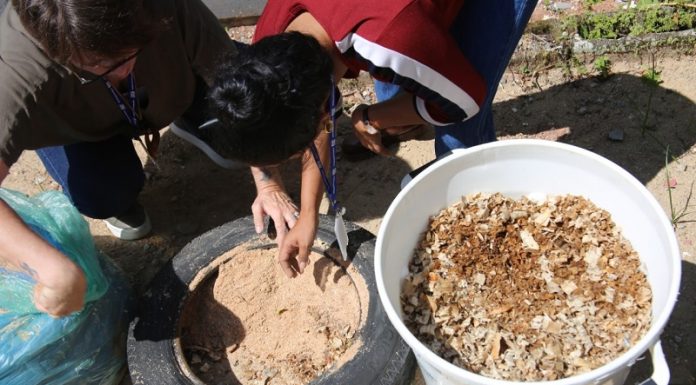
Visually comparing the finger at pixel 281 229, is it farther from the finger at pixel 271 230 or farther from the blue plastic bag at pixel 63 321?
the blue plastic bag at pixel 63 321

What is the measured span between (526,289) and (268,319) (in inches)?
26.4

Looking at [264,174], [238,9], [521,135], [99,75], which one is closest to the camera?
[99,75]

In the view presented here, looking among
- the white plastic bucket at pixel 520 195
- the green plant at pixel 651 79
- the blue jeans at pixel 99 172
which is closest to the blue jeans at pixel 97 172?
the blue jeans at pixel 99 172

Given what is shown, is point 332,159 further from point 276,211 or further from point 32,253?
point 32,253

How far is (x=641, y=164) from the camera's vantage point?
6.81 feet

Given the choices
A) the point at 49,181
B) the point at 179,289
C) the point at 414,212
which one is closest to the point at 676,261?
the point at 414,212

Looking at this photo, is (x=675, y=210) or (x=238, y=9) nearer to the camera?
(x=675, y=210)

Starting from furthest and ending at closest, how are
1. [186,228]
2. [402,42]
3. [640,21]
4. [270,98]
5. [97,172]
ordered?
[640,21] < [186,228] < [97,172] < [402,42] < [270,98]

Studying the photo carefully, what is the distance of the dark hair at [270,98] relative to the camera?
3.61 ft

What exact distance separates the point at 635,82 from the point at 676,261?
51.0 inches

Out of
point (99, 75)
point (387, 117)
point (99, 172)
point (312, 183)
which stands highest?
point (99, 75)

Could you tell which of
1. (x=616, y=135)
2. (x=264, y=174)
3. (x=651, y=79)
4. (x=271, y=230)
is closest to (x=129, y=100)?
(x=264, y=174)

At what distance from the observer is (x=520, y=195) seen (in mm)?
1521

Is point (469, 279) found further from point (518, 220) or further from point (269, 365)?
point (269, 365)
